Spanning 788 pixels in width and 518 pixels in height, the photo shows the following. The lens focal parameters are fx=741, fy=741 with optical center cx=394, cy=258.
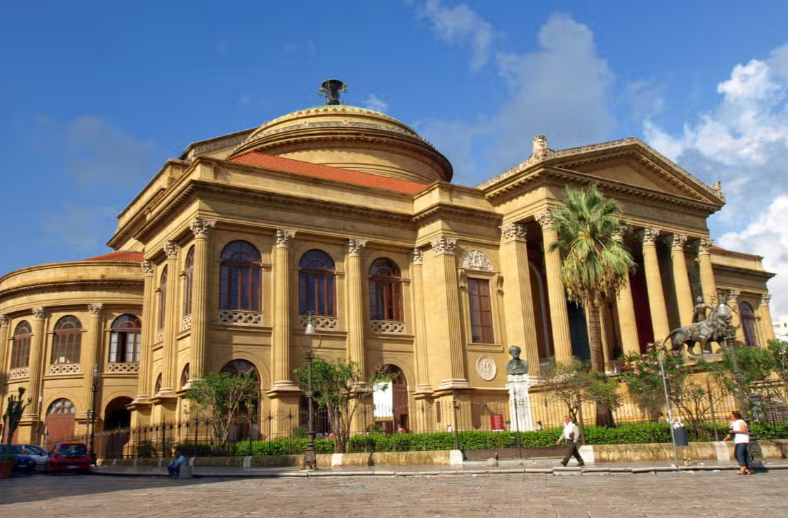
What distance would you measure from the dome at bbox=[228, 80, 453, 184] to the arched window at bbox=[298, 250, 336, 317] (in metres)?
10.6

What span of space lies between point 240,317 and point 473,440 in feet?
37.3

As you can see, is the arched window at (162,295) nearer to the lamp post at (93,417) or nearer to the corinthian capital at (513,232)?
the lamp post at (93,417)

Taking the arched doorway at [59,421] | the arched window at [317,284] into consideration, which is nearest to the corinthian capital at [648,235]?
the arched window at [317,284]

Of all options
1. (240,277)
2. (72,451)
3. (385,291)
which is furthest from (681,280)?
(72,451)

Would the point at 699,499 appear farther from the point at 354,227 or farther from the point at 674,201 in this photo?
the point at 674,201

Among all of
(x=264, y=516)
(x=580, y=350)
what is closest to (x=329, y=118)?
(x=580, y=350)

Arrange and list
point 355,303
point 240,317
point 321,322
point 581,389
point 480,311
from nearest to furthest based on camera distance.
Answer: point 581,389 → point 240,317 → point 321,322 → point 355,303 → point 480,311

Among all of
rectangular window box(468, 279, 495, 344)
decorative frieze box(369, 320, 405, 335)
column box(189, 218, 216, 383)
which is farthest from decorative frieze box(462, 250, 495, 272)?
column box(189, 218, 216, 383)

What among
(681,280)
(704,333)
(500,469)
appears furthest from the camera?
(681,280)

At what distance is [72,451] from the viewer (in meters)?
28.6

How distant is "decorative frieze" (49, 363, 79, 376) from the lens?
127 feet

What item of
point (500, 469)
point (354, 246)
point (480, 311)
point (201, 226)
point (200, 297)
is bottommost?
point (500, 469)

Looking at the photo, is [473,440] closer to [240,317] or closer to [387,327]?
[387,327]

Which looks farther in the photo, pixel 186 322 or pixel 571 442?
pixel 186 322
